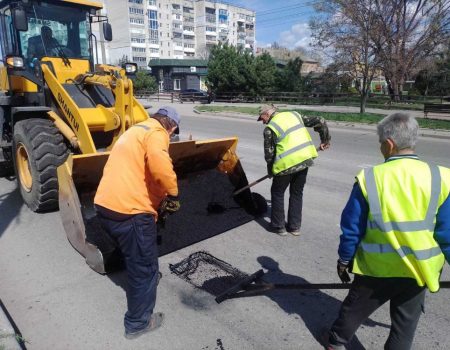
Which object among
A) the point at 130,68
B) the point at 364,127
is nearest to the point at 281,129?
the point at 130,68

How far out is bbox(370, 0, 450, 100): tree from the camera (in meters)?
17.8

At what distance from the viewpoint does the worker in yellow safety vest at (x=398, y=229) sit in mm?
1999

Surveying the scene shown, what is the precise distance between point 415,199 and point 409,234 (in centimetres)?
19

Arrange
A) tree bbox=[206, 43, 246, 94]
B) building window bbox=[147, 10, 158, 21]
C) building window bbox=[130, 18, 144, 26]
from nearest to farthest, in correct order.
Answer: tree bbox=[206, 43, 246, 94] → building window bbox=[130, 18, 144, 26] → building window bbox=[147, 10, 158, 21]

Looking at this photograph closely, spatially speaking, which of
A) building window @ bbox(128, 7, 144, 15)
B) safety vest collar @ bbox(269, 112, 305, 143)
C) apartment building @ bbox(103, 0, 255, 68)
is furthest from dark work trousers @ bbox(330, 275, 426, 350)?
building window @ bbox(128, 7, 144, 15)

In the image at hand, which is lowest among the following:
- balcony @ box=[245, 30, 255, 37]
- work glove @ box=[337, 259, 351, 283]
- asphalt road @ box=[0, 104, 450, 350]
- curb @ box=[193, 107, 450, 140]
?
asphalt road @ box=[0, 104, 450, 350]

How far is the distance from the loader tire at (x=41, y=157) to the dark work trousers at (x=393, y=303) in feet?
13.3

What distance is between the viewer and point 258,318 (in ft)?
9.97

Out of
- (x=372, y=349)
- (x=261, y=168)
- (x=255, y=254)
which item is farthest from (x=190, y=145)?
(x=261, y=168)

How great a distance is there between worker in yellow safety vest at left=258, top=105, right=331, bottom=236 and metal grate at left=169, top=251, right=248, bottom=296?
1035 mm

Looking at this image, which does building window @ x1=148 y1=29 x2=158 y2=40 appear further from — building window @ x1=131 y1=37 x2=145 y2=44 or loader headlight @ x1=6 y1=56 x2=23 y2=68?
loader headlight @ x1=6 y1=56 x2=23 y2=68

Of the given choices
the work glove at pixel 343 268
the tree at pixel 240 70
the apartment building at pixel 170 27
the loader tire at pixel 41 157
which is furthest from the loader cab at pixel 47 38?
the apartment building at pixel 170 27

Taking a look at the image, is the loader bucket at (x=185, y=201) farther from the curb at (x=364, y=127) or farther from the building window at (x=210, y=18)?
the building window at (x=210, y=18)

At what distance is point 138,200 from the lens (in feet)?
8.98
